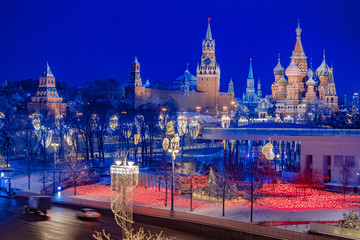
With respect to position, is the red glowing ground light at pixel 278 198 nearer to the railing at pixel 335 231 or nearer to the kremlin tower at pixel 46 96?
the railing at pixel 335 231

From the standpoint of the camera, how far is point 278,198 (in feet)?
94.8

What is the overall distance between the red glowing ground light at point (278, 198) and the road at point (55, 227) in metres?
4.98

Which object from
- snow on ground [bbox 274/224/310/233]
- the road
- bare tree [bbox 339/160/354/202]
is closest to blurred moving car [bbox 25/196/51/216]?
the road

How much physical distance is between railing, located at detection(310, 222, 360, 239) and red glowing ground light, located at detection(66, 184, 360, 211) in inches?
208

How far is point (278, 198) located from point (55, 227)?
1302 cm

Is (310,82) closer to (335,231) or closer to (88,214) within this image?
(88,214)

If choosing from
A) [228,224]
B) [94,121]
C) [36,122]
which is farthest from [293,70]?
[228,224]

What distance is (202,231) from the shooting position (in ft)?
68.6

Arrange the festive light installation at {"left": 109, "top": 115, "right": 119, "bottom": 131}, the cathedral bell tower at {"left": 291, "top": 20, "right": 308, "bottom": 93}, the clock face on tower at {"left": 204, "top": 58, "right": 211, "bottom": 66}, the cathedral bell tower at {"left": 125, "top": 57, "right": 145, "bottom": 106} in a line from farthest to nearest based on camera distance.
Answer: the clock face on tower at {"left": 204, "top": 58, "right": 211, "bottom": 66} → the cathedral bell tower at {"left": 125, "top": 57, "right": 145, "bottom": 106} → the cathedral bell tower at {"left": 291, "top": 20, "right": 308, "bottom": 93} → the festive light installation at {"left": 109, "top": 115, "right": 119, "bottom": 131}

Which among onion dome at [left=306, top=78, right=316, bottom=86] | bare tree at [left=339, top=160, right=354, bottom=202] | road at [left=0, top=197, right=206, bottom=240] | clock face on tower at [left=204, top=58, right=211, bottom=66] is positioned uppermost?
clock face on tower at [left=204, top=58, right=211, bottom=66]

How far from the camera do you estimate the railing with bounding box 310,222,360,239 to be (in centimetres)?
1856

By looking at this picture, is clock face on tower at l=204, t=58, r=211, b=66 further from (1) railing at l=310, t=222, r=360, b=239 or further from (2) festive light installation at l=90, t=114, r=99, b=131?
(1) railing at l=310, t=222, r=360, b=239

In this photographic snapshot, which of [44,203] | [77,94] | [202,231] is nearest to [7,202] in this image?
[44,203]

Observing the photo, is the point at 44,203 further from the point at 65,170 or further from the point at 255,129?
the point at 255,129
